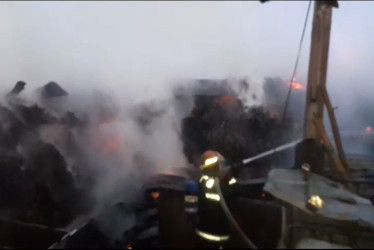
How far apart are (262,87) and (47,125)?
643cm

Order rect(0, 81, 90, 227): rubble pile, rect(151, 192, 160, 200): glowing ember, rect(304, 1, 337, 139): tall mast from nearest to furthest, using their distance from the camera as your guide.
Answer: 1. rect(304, 1, 337, 139): tall mast
2. rect(151, 192, 160, 200): glowing ember
3. rect(0, 81, 90, 227): rubble pile

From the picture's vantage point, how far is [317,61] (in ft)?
19.4

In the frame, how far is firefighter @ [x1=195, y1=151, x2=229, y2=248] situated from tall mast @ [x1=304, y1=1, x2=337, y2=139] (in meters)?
2.45

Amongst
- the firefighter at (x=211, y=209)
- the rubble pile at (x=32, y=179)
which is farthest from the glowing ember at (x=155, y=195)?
the firefighter at (x=211, y=209)

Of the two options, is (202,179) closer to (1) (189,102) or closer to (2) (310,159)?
(2) (310,159)

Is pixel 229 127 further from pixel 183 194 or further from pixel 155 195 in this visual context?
pixel 183 194

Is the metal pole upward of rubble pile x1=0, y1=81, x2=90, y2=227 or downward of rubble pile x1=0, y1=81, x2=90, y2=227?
upward

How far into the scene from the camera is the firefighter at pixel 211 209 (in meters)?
4.17

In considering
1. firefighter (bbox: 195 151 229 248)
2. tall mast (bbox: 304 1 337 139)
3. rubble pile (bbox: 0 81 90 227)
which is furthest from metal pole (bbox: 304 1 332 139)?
rubble pile (bbox: 0 81 90 227)

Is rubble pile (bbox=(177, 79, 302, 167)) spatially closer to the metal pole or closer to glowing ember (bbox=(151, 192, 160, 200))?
glowing ember (bbox=(151, 192, 160, 200))

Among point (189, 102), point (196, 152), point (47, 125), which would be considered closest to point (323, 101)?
point (196, 152)

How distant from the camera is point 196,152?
30.7 feet

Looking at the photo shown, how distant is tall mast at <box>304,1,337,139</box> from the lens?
5691mm

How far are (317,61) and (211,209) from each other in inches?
123
